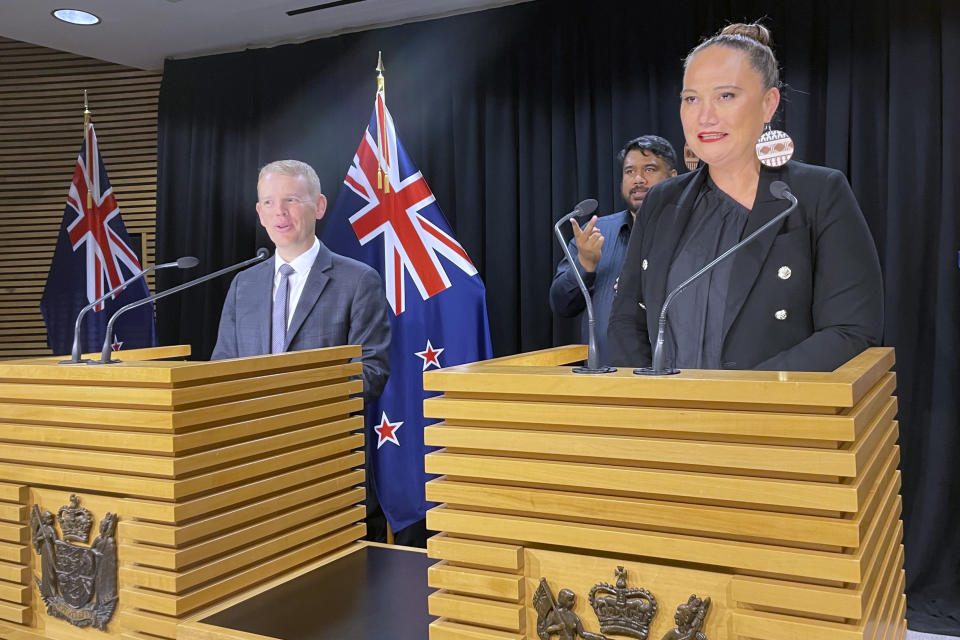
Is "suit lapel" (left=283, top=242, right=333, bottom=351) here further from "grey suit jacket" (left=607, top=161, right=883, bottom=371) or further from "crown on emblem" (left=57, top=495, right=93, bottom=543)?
"grey suit jacket" (left=607, top=161, right=883, bottom=371)

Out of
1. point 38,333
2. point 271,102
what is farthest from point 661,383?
point 38,333

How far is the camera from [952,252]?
13.1 feet

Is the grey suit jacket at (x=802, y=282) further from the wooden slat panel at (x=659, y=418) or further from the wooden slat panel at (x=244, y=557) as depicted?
the wooden slat panel at (x=244, y=557)

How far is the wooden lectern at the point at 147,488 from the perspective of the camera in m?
1.87

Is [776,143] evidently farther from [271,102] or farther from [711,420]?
[271,102]

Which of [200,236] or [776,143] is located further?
[200,236]

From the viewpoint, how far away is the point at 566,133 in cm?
482

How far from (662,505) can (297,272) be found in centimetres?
236

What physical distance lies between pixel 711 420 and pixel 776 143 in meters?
0.93

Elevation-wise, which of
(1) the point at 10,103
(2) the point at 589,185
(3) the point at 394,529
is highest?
(1) the point at 10,103

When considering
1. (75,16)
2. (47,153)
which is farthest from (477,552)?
(47,153)

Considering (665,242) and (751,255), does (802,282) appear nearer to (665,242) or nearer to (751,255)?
(751,255)

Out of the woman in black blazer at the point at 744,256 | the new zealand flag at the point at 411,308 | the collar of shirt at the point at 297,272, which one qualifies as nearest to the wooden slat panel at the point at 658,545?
the woman in black blazer at the point at 744,256

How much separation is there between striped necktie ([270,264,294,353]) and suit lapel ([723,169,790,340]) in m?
1.92
